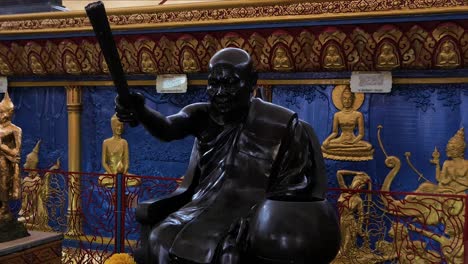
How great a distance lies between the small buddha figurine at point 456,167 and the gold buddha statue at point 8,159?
3.48m

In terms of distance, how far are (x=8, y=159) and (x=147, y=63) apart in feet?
4.98

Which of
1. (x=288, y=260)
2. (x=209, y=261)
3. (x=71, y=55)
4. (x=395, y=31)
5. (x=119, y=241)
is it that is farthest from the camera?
(x=71, y=55)

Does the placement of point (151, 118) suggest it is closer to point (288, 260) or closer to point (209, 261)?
point (209, 261)

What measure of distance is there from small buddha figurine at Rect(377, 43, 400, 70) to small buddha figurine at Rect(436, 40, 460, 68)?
0.32 meters

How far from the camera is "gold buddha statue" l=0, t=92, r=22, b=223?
4102 millimetres

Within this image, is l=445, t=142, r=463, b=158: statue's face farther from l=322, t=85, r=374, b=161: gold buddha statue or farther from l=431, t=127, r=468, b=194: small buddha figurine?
l=322, t=85, r=374, b=161: gold buddha statue

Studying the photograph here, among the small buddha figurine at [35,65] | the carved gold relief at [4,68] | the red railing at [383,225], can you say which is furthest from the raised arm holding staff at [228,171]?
the carved gold relief at [4,68]

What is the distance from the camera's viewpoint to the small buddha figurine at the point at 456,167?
13.0 feet

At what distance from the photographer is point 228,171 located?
2.12 m

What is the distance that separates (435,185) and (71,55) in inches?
141

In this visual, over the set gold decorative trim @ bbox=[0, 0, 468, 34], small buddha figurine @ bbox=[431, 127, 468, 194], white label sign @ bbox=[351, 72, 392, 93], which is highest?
gold decorative trim @ bbox=[0, 0, 468, 34]

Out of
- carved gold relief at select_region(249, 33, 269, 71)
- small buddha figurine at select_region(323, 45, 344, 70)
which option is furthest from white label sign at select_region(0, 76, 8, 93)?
small buddha figurine at select_region(323, 45, 344, 70)

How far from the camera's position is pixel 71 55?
5035mm

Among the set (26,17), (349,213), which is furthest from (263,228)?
(26,17)
